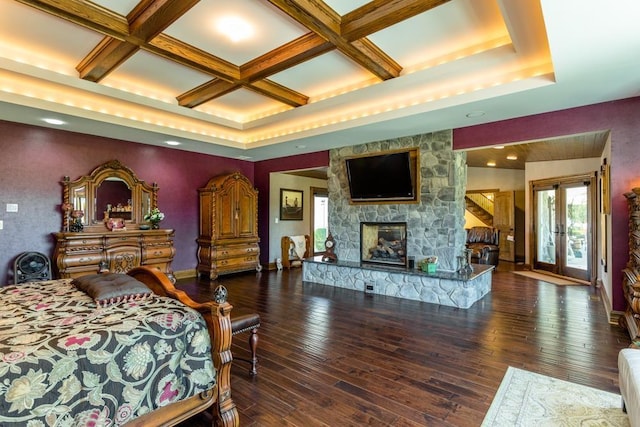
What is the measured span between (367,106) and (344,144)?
140cm

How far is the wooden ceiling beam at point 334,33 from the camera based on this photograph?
2645 mm

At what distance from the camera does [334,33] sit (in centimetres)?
298

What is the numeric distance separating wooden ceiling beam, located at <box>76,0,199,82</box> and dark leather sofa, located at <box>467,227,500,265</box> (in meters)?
7.44

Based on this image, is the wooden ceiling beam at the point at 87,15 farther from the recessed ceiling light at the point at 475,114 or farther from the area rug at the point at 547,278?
the area rug at the point at 547,278

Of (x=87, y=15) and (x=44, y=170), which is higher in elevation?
(x=87, y=15)

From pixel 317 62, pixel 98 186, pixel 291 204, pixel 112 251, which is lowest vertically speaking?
pixel 112 251

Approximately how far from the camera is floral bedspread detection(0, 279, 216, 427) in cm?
136

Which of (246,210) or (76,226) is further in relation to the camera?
(246,210)

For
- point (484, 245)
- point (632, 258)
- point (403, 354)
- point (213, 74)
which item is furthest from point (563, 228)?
point (213, 74)

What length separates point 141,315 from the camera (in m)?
1.85

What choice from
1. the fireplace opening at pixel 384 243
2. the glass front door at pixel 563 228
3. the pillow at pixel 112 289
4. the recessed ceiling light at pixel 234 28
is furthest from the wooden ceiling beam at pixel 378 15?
the glass front door at pixel 563 228

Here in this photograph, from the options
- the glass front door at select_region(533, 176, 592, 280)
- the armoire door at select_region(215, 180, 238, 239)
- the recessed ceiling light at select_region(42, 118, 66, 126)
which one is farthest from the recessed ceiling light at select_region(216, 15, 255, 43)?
the glass front door at select_region(533, 176, 592, 280)

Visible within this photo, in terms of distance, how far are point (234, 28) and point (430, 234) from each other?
4.06m

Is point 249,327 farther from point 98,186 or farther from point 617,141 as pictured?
point 617,141
